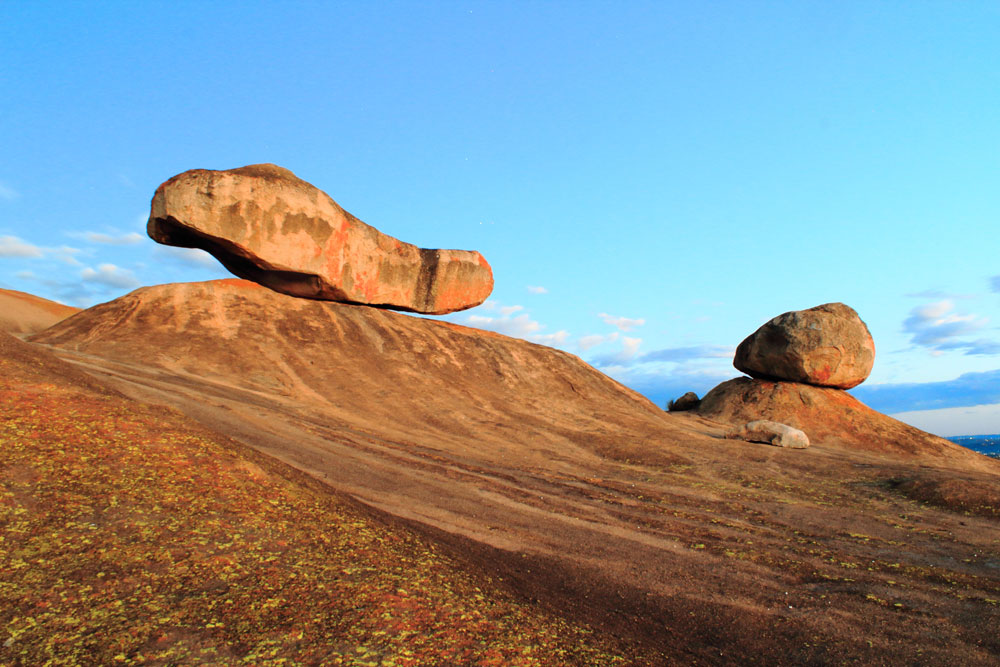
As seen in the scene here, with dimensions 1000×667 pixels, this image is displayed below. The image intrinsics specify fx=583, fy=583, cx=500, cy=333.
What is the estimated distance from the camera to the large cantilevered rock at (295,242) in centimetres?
2539

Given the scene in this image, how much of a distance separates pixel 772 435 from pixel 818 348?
12577mm

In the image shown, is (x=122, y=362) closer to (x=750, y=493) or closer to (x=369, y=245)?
(x=369, y=245)

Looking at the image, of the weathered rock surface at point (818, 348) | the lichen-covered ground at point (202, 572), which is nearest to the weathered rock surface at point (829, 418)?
the weathered rock surface at point (818, 348)

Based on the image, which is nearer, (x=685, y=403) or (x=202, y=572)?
(x=202, y=572)

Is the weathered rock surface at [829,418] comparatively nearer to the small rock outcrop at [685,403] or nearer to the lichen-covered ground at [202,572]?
the small rock outcrop at [685,403]

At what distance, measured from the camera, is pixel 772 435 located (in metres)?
25.5

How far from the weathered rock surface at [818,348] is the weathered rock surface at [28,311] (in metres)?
50.6

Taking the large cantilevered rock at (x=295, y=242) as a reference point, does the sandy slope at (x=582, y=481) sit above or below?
below

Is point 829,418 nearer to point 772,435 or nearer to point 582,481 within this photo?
point 772,435

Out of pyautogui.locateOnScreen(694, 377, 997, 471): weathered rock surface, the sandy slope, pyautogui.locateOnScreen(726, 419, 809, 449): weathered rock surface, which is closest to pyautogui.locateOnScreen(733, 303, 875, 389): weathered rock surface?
pyautogui.locateOnScreen(694, 377, 997, 471): weathered rock surface

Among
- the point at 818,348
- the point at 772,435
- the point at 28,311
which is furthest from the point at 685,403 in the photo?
the point at 28,311

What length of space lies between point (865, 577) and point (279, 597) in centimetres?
899

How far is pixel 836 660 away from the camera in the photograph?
643 centimetres

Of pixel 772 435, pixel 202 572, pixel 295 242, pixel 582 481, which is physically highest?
pixel 295 242
